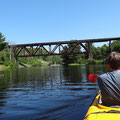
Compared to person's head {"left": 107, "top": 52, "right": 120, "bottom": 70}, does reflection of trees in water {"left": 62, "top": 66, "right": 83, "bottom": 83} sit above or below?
below

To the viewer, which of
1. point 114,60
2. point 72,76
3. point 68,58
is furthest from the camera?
point 68,58

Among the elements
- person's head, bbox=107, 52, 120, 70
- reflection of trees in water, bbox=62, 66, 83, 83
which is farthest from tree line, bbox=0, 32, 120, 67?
person's head, bbox=107, 52, 120, 70

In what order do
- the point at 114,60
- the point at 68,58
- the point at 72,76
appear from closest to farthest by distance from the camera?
the point at 114,60 < the point at 72,76 < the point at 68,58

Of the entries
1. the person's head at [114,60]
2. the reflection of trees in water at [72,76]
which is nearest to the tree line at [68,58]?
the reflection of trees in water at [72,76]

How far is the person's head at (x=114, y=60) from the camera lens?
3383 millimetres

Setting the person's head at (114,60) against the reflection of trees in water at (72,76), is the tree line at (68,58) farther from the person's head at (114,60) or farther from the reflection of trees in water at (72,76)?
the person's head at (114,60)

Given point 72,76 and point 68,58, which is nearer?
point 72,76

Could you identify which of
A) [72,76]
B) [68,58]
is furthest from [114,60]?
[68,58]

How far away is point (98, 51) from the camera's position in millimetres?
92312

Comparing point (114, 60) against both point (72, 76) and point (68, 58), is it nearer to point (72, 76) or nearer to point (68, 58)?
point (72, 76)

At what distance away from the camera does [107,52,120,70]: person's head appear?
3383mm

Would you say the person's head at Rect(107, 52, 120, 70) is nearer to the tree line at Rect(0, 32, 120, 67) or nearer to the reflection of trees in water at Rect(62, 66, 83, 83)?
the reflection of trees in water at Rect(62, 66, 83, 83)

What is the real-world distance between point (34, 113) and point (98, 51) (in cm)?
8953

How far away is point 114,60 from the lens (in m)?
3.41
